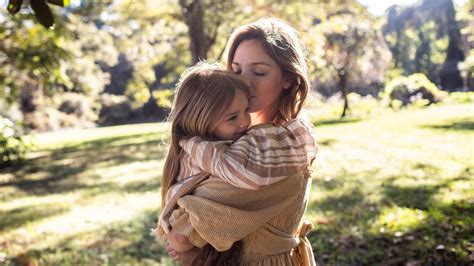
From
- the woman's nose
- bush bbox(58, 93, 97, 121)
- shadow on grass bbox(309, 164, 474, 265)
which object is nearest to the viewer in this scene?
the woman's nose

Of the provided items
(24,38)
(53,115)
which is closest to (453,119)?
(24,38)

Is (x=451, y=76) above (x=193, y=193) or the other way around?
the other way around

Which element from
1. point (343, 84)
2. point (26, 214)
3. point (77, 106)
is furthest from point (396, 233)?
point (77, 106)

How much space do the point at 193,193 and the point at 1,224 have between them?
17.6 ft

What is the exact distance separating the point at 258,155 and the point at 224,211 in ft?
0.73

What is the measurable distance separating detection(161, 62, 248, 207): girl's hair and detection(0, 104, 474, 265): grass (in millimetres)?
188

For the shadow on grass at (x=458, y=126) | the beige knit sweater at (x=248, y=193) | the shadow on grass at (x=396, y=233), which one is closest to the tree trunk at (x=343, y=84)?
the shadow on grass at (x=458, y=126)

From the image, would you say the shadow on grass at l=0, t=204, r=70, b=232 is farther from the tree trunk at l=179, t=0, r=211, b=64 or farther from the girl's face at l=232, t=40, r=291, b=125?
the tree trunk at l=179, t=0, r=211, b=64

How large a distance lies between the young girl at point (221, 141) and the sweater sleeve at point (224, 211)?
52 millimetres

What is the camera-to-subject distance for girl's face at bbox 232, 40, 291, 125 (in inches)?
72.5

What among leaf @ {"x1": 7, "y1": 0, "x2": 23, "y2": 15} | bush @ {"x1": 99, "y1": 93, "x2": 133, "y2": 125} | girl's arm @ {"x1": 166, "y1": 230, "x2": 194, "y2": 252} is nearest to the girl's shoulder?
girl's arm @ {"x1": 166, "y1": 230, "x2": 194, "y2": 252}

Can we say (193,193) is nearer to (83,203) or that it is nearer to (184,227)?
(184,227)

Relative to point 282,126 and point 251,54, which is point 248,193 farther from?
point 251,54

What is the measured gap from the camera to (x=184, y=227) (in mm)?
1683
